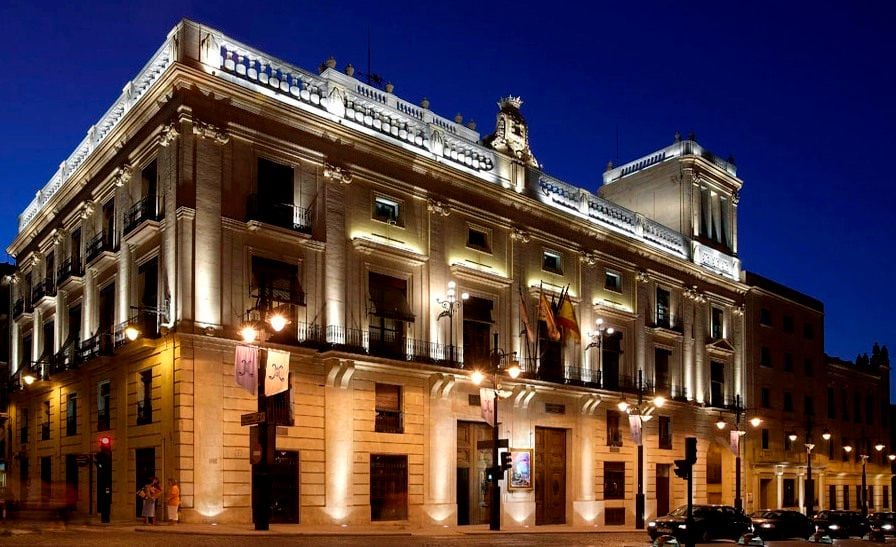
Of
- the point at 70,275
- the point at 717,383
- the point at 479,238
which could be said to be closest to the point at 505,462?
the point at 479,238

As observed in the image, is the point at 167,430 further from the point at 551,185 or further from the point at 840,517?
the point at 840,517

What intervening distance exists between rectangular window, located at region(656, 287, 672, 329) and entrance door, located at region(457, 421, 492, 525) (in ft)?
51.2

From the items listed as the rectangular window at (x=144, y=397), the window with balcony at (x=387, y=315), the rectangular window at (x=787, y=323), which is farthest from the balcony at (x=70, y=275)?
the rectangular window at (x=787, y=323)

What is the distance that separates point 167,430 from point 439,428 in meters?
11.2

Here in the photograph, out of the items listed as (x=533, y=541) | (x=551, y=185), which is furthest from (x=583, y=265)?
(x=533, y=541)

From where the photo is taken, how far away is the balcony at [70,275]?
124ft

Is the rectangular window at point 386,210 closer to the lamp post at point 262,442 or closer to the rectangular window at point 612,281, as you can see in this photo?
the lamp post at point 262,442

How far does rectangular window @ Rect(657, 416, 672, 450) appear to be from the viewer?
48656 mm

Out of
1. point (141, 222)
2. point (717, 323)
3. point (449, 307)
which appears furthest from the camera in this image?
point (717, 323)

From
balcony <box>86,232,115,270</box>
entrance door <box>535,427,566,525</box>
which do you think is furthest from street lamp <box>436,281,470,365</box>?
balcony <box>86,232,115,270</box>

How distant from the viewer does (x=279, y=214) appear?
31.7 m

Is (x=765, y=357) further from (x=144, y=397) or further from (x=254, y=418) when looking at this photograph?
(x=254, y=418)

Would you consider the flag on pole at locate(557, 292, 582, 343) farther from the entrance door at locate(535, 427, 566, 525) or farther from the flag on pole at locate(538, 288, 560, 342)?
the entrance door at locate(535, 427, 566, 525)

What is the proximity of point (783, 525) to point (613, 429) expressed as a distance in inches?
452
